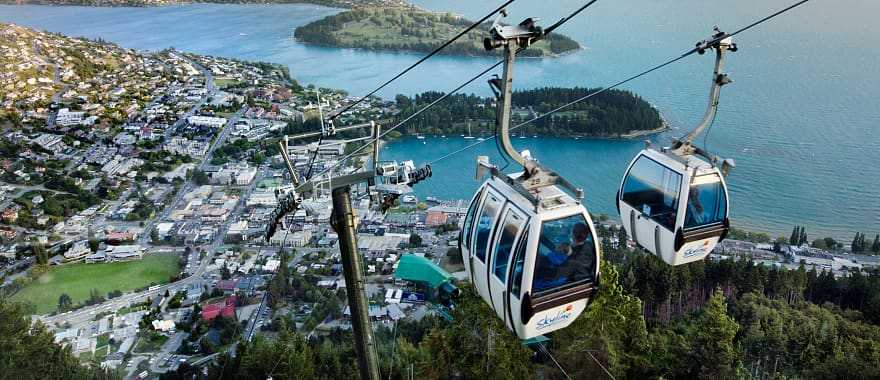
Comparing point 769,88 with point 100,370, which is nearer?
point 100,370

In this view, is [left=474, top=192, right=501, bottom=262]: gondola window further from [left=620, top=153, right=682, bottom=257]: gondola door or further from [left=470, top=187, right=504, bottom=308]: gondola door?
[left=620, top=153, right=682, bottom=257]: gondola door

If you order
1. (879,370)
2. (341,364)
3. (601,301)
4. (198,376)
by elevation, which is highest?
(601,301)

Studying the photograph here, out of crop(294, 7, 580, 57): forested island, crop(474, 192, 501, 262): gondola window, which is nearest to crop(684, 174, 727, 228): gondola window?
crop(474, 192, 501, 262): gondola window

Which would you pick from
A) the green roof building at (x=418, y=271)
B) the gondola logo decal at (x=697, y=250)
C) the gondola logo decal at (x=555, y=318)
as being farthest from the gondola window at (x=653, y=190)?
the green roof building at (x=418, y=271)

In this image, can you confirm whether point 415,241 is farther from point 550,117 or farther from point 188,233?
point 550,117

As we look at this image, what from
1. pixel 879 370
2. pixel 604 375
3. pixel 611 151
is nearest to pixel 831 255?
pixel 611 151

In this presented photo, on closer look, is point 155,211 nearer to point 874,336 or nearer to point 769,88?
point 874,336
